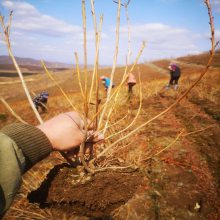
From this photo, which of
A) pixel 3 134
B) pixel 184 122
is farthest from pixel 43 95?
pixel 3 134

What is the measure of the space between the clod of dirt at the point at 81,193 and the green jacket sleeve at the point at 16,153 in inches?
43.2

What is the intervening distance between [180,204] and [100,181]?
2.93 feet

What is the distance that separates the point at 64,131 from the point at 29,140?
0.20 metres

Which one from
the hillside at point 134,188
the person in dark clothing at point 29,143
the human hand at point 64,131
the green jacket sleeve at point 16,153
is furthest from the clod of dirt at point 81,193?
the green jacket sleeve at point 16,153

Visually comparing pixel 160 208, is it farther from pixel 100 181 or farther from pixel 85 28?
pixel 85 28

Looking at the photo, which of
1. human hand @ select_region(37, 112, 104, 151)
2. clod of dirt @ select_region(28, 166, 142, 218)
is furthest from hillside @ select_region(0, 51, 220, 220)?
human hand @ select_region(37, 112, 104, 151)

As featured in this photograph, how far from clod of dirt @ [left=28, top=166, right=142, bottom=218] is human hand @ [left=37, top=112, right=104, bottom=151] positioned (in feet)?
3.23

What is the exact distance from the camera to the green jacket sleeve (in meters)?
0.90

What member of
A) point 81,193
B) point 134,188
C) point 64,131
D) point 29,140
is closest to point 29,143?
point 29,140

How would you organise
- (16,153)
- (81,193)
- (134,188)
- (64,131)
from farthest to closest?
(134,188) → (81,193) → (64,131) → (16,153)

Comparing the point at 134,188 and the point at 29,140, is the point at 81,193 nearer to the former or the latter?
the point at 134,188

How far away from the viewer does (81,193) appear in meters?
2.06

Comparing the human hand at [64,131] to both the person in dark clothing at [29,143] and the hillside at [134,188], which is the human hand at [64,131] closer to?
the person in dark clothing at [29,143]

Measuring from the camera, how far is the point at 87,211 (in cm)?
210
